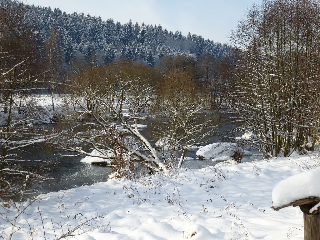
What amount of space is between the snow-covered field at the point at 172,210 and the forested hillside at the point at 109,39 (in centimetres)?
7614

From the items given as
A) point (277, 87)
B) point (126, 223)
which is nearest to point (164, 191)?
point (126, 223)

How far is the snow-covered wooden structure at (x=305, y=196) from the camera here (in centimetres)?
210

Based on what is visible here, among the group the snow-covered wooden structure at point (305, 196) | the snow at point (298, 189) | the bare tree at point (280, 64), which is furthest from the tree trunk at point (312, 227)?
the bare tree at point (280, 64)

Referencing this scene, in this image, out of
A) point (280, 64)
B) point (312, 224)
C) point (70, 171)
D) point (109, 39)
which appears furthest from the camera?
point (109, 39)

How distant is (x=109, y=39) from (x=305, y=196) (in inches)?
5143

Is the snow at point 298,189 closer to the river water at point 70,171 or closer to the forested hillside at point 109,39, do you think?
the river water at point 70,171

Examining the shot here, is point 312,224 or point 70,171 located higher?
point 312,224

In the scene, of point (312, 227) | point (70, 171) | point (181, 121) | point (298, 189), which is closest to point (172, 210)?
point (312, 227)

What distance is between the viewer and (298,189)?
2121 mm

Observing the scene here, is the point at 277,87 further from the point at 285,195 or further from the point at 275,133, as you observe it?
the point at 285,195

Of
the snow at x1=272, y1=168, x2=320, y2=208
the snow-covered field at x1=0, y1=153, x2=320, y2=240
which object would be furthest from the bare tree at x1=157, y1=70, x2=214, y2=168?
the snow at x1=272, y1=168, x2=320, y2=208

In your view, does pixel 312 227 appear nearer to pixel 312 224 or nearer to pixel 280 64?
pixel 312 224

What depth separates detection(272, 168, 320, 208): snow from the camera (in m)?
2.10

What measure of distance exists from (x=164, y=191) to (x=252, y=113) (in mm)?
8356
